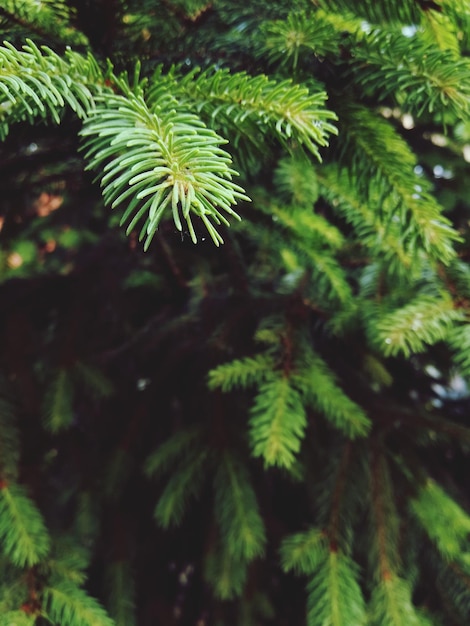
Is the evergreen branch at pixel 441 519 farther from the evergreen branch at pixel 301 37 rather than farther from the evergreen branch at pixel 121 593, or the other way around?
the evergreen branch at pixel 301 37

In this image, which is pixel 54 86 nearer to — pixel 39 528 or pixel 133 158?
pixel 133 158

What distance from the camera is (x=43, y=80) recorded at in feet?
1.47

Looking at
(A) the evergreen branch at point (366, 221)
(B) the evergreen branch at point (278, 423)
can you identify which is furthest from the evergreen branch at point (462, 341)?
(B) the evergreen branch at point (278, 423)

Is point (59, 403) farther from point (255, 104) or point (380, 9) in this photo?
point (380, 9)

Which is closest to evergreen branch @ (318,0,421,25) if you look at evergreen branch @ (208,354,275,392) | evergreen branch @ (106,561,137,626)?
evergreen branch @ (208,354,275,392)

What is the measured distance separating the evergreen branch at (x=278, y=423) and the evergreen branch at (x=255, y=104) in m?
0.42

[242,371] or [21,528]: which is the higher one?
[242,371]

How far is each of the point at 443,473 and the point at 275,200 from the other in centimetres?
75

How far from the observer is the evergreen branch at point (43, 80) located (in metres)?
0.42

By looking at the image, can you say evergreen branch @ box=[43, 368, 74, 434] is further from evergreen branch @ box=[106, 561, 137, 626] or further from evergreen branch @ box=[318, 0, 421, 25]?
evergreen branch @ box=[318, 0, 421, 25]

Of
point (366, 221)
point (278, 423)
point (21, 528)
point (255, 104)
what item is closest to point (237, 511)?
point (278, 423)

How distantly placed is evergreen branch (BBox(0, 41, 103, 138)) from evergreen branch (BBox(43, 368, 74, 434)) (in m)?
0.58

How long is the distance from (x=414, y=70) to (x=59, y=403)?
836 mm

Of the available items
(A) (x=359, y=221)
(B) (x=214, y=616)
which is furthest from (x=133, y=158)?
(B) (x=214, y=616)
